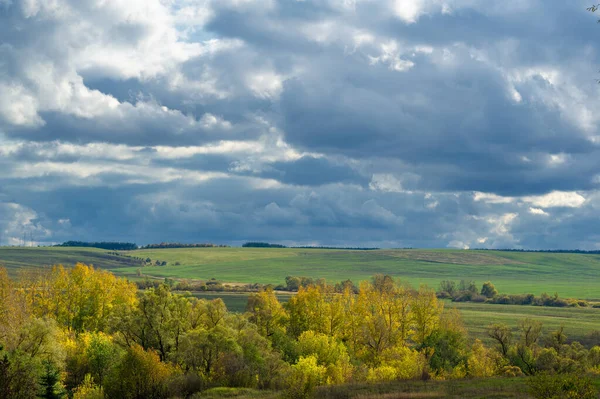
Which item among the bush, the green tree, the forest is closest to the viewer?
the bush

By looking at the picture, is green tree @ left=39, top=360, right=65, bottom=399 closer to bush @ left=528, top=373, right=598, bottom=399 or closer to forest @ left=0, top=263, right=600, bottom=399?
forest @ left=0, top=263, right=600, bottom=399

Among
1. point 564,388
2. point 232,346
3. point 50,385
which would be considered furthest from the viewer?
point 232,346

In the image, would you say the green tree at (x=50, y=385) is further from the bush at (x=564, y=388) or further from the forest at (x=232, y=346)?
the bush at (x=564, y=388)

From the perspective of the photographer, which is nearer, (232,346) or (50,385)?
Result: (50,385)

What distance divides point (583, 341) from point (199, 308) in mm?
102536

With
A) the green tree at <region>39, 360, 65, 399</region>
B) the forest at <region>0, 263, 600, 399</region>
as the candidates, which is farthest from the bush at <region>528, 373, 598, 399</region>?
the green tree at <region>39, 360, 65, 399</region>

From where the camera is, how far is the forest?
7519cm

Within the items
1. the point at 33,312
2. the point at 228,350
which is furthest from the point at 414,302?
the point at 33,312

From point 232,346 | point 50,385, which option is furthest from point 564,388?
point 50,385

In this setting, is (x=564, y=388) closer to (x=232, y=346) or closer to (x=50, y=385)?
(x=232, y=346)

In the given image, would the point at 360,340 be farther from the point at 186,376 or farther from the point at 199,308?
the point at 186,376

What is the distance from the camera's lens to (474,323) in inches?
7633

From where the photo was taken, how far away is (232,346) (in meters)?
85.2

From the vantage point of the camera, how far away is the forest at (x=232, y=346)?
247 ft
